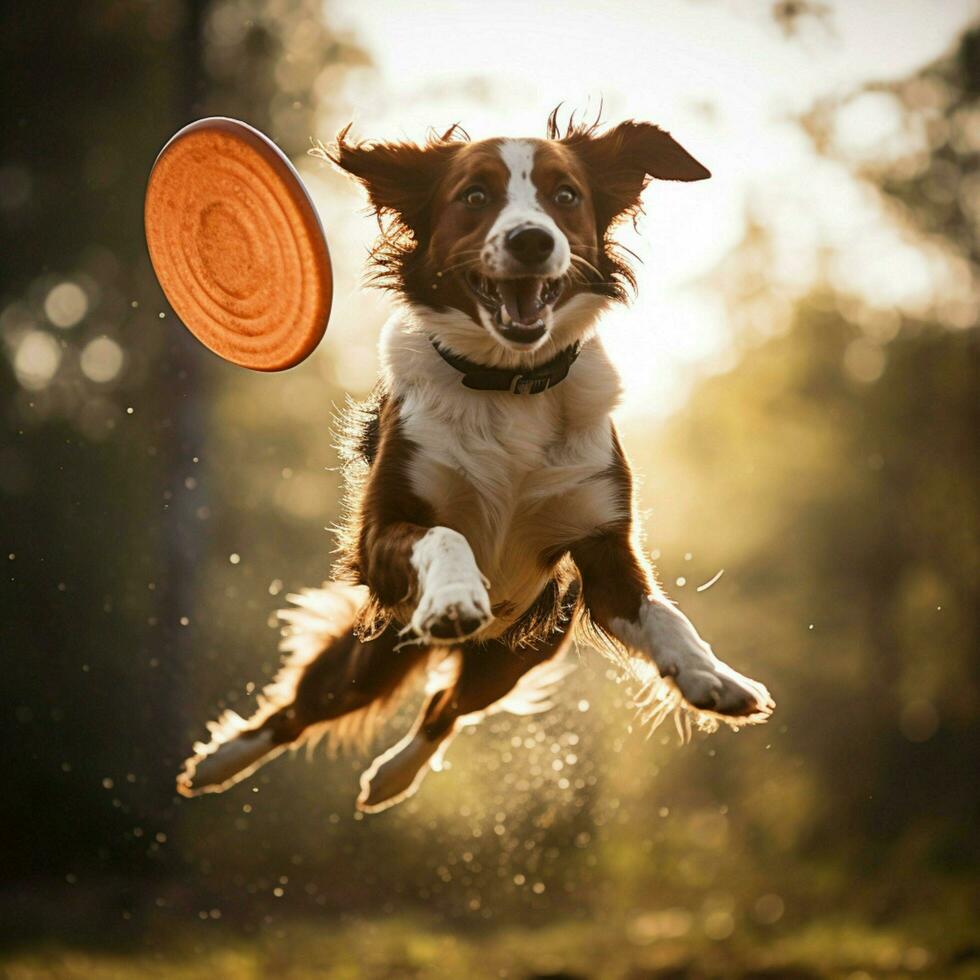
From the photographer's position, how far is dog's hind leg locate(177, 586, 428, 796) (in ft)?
18.4

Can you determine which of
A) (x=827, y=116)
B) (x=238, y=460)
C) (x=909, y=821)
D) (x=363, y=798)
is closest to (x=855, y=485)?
(x=909, y=821)

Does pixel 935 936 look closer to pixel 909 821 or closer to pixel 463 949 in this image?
pixel 909 821

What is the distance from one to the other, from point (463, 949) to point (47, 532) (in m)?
6.44

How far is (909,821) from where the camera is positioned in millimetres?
16469

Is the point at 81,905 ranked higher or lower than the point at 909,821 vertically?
lower

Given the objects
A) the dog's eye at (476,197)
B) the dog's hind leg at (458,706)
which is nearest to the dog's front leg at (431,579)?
the dog's eye at (476,197)

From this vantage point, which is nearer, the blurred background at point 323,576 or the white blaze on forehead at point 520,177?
the white blaze on forehead at point 520,177

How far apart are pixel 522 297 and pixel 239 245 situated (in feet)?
4.23

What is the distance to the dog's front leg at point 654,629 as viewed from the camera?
388cm

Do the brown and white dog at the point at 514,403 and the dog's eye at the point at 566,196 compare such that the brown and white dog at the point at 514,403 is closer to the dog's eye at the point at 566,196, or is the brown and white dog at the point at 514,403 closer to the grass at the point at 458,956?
the dog's eye at the point at 566,196

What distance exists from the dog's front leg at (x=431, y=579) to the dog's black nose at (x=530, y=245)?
2.89ft

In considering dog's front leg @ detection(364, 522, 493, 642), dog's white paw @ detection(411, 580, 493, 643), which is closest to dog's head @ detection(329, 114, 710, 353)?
dog's front leg @ detection(364, 522, 493, 642)

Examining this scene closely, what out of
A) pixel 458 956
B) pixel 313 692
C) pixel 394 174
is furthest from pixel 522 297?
pixel 458 956

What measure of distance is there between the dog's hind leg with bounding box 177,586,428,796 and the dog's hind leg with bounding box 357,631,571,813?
0.61ft
